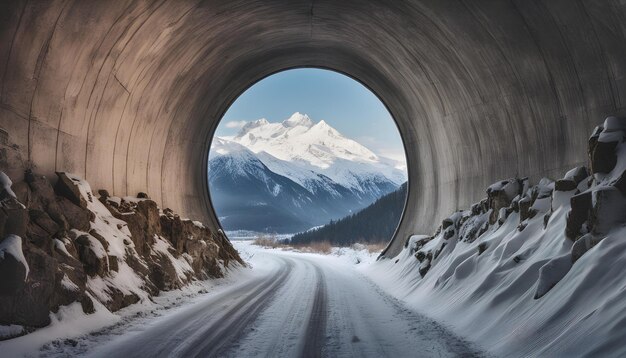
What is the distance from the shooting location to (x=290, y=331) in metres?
7.60

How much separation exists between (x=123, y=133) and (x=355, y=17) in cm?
681

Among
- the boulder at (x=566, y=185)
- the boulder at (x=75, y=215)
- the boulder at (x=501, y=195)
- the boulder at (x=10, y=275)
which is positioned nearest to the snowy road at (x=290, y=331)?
the boulder at (x=10, y=275)

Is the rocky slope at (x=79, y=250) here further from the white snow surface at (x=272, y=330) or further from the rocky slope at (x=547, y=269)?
the rocky slope at (x=547, y=269)

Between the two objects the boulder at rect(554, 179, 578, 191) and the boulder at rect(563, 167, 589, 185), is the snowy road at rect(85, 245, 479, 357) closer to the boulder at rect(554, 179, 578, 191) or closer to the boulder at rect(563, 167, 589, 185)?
the boulder at rect(554, 179, 578, 191)

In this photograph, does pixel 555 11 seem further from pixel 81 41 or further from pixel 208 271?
pixel 208 271

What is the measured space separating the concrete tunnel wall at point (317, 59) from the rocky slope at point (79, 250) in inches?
26.6

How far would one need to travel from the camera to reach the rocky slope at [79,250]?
6832 millimetres

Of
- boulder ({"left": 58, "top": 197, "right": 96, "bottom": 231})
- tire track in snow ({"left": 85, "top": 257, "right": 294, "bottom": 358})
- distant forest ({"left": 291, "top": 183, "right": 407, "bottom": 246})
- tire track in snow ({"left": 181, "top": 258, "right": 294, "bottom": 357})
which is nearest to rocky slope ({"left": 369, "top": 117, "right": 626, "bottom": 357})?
tire track in snow ({"left": 181, "top": 258, "right": 294, "bottom": 357})

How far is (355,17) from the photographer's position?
1429 centimetres

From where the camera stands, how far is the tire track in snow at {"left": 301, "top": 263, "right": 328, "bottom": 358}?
6.38 metres

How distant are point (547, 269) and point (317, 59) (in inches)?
602

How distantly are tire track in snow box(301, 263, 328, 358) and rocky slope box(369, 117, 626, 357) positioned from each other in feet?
6.19

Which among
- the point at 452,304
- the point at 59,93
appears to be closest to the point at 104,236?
the point at 59,93

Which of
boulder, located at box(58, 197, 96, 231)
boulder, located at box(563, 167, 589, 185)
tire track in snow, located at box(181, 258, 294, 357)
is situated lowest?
tire track in snow, located at box(181, 258, 294, 357)
